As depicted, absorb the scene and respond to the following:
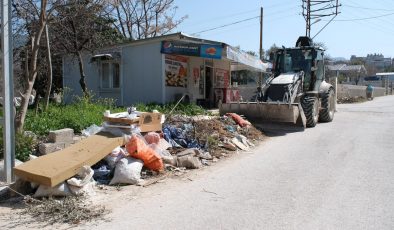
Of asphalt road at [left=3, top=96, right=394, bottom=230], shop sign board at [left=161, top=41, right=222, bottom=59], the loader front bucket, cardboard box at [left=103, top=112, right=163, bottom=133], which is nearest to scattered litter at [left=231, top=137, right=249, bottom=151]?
asphalt road at [left=3, top=96, right=394, bottom=230]

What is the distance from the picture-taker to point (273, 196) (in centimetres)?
637

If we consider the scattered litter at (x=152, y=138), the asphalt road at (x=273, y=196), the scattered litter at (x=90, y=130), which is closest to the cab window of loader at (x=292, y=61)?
the asphalt road at (x=273, y=196)

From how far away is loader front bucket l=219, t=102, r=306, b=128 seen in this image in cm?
1311

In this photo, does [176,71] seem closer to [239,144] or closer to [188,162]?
[239,144]

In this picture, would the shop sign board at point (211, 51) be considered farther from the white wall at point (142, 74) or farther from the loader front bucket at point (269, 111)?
Result: the loader front bucket at point (269, 111)

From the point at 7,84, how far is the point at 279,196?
4601 millimetres

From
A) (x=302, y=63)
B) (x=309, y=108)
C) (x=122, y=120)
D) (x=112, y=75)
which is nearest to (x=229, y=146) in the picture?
(x=122, y=120)

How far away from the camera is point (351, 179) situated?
24.4 feet

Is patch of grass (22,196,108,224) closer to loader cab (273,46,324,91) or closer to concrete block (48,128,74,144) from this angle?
concrete block (48,128,74,144)

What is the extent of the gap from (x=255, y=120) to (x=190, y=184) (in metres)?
7.40

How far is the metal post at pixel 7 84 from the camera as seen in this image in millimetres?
6688

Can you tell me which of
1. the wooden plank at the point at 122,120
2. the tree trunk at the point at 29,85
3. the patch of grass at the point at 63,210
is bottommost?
the patch of grass at the point at 63,210

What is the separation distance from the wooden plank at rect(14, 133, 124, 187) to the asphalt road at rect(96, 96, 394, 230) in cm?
95

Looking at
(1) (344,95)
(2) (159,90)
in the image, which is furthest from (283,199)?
(1) (344,95)
